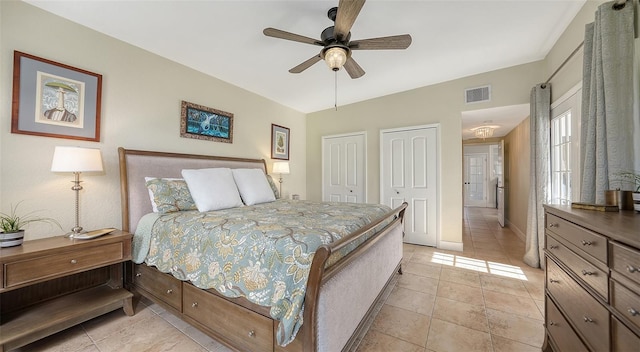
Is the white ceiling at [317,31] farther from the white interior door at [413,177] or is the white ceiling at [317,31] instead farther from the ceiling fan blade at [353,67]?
the white interior door at [413,177]

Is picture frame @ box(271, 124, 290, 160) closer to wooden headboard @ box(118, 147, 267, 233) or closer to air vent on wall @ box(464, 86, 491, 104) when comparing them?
wooden headboard @ box(118, 147, 267, 233)

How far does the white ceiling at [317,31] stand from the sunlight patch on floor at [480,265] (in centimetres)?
274

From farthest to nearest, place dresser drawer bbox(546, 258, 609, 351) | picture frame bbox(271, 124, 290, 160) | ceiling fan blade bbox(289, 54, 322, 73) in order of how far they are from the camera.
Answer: picture frame bbox(271, 124, 290, 160) < ceiling fan blade bbox(289, 54, 322, 73) < dresser drawer bbox(546, 258, 609, 351)

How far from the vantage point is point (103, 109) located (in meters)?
2.38

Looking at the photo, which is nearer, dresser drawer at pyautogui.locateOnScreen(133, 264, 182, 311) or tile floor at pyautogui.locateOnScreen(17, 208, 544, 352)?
tile floor at pyautogui.locateOnScreen(17, 208, 544, 352)

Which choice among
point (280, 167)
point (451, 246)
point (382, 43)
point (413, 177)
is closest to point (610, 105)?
point (382, 43)

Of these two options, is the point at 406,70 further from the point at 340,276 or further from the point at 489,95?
the point at 340,276

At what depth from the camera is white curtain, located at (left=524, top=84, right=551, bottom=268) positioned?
282 cm

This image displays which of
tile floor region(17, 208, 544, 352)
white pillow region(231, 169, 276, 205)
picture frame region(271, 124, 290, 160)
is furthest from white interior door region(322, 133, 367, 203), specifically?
tile floor region(17, 208, 544, 352)

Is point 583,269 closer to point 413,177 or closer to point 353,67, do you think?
point 353,67

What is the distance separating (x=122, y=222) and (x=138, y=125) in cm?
109

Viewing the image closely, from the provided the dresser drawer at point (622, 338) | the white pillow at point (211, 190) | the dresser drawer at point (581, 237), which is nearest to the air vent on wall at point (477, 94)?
the dresser drawer at point (581, 237)

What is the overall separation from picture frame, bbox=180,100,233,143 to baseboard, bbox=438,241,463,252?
12.5 feet

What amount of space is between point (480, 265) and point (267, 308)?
3039 millimetres
